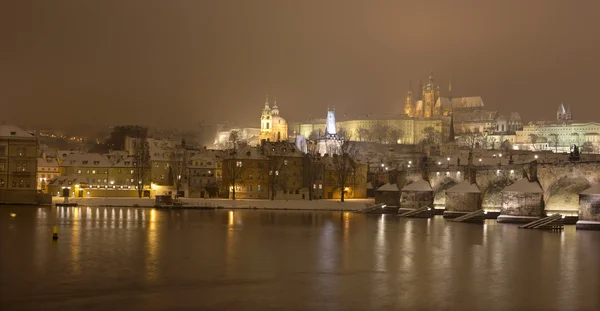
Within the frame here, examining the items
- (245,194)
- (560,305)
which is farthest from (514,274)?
(245,194)

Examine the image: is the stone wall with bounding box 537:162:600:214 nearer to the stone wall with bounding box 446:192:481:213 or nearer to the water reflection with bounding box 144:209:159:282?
the stone wall with bounding box 446:192:481:213

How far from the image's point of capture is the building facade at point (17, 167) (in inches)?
2707

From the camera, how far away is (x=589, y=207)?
45.9 m

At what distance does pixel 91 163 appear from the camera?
9112 cm

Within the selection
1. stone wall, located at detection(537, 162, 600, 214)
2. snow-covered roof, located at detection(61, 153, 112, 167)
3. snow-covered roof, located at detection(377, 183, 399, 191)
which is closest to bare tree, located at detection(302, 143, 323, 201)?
snow-covered roof, located at detection(377, 183, 399, 191)

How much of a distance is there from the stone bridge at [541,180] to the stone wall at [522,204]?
2.19 ft

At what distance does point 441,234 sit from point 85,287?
25.6 meters

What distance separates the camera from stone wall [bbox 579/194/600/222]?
45.3 metres

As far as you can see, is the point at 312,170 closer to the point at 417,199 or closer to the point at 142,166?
the point at 142,166

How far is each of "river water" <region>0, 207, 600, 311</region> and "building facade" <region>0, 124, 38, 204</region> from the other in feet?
79.5

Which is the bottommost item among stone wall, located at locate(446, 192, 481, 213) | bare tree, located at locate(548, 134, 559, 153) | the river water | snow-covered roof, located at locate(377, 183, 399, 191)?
the river water

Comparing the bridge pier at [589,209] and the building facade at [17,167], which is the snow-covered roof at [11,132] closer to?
the building facade at [17,167]

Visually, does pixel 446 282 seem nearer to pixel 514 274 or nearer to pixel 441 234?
pixel 514 274

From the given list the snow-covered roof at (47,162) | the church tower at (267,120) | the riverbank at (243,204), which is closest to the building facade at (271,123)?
the church tower at (267,120)
